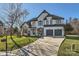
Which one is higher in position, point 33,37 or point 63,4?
point 63,4

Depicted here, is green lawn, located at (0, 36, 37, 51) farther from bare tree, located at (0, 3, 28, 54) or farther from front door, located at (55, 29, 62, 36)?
front door, located at (55, 29, 62, 36)

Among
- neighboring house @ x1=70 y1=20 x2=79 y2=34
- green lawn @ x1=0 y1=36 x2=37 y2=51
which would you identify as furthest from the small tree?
green lawn @ x1=0 y1=36 x2=37 y2=51

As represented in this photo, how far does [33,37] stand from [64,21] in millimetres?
331

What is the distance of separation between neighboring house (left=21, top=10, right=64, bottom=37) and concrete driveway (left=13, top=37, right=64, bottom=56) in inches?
2.0

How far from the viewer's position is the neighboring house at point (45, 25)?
10.7ft

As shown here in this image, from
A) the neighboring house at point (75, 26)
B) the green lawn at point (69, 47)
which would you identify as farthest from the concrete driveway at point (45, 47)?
the neighboring house at point (75, 26)

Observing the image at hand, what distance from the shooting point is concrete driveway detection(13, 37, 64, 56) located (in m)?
3.28

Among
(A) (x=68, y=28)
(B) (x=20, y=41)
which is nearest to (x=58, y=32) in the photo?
(A) (x=68, y=28)

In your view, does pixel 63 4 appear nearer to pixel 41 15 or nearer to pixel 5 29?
pixel 41 15

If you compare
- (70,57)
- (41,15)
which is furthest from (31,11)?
(70,57)

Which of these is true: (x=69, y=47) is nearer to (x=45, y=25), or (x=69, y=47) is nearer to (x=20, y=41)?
(x=45, y=25)

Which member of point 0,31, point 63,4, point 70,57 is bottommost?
point 70,57

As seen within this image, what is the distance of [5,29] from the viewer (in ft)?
10.8

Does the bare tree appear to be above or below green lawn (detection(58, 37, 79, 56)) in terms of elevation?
above
